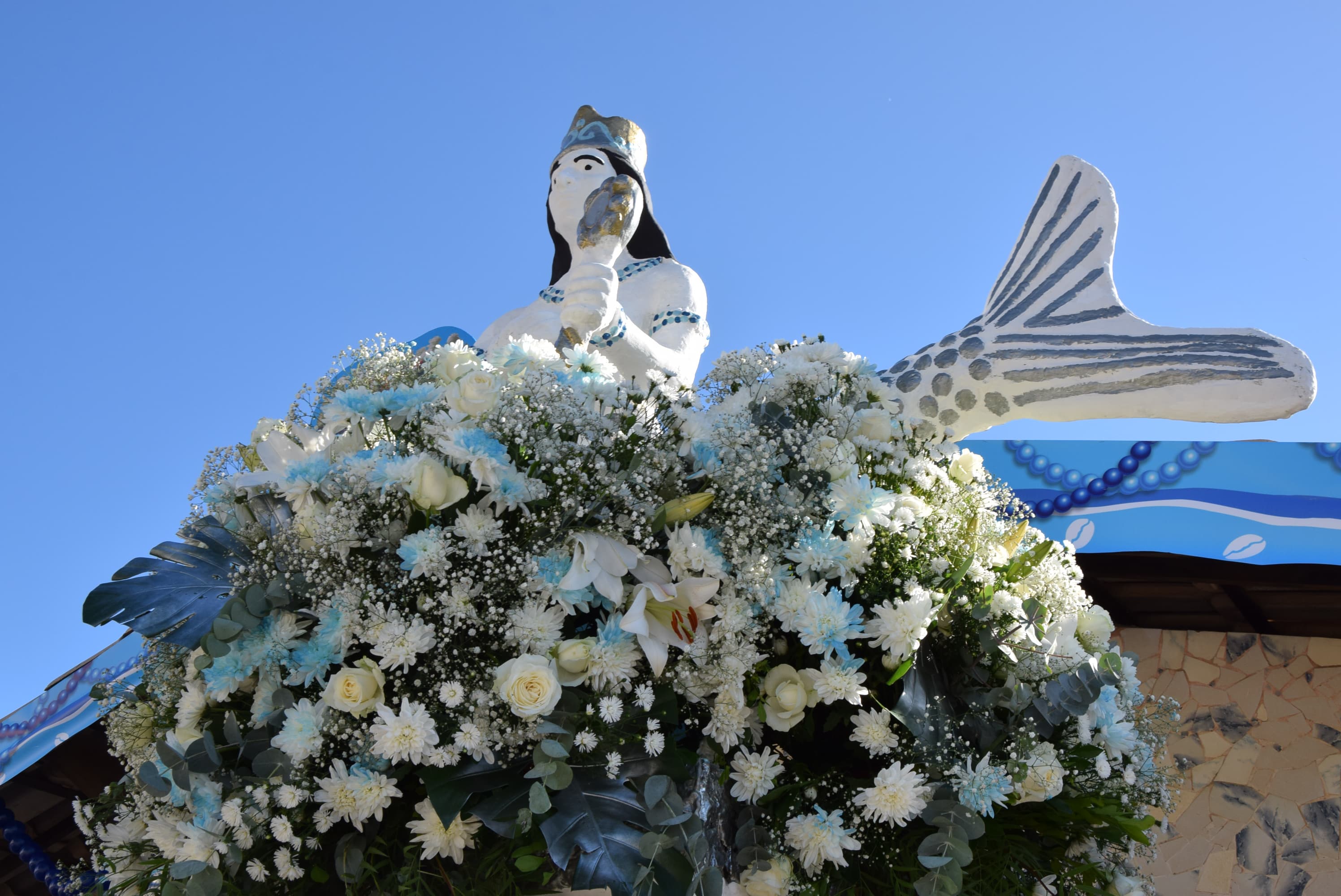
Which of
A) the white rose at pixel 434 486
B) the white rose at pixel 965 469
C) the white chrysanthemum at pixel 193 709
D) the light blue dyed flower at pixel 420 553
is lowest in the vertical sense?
the white chrysanthemum at pixel 193 709

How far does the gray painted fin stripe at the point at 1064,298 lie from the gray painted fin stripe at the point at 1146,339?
38 mm

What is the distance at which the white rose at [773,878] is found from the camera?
66.7 inches

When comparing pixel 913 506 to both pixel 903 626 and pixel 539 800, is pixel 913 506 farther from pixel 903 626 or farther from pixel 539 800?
pixel 539 800

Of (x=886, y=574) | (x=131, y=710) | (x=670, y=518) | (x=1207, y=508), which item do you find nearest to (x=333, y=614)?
(x=670, y=518)

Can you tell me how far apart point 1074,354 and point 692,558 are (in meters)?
1.19

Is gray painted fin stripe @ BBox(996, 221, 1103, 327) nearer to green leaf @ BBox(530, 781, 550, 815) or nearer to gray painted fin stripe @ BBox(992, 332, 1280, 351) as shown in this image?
gray painted fin stripe @ BBox(992, 332, 1280, 351)

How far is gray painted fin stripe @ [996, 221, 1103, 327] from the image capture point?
2.53 m

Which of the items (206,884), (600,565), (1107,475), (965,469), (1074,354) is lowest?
(206,884)

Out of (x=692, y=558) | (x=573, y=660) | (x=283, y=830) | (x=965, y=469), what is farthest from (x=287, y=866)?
(x=965, y=469)

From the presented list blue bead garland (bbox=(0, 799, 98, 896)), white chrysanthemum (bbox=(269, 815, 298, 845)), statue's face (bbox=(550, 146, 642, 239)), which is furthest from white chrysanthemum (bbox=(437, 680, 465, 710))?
blue bead garland (bbox=(0, 799, 98, 896))

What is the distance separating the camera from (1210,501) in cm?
409

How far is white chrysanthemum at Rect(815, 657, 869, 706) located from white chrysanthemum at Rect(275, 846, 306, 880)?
852 mm

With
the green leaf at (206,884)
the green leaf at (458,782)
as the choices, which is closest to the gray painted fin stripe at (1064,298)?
the green leaf at (458,782)

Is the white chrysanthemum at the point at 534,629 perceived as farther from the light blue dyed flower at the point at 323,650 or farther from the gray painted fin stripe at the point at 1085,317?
the gray painted fin stripe at the point at 1085,317
